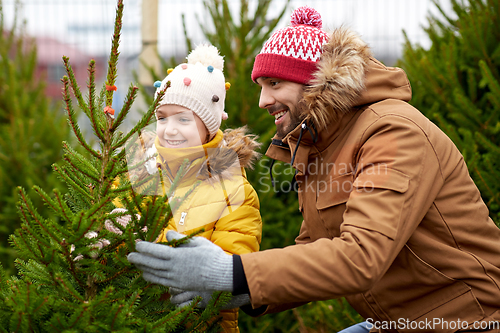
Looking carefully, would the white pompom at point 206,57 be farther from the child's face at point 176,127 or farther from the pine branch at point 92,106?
the pine branch at point 92,106

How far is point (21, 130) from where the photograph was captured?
369cm

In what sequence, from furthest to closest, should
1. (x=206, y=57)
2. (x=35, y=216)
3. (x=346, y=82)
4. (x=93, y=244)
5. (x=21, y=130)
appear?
(x=21, y=130) < (x=206, y=57) < (x=346, y=82) < (x=93, y=244) < (x=35, y=216)

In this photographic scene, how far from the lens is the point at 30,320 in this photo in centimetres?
122

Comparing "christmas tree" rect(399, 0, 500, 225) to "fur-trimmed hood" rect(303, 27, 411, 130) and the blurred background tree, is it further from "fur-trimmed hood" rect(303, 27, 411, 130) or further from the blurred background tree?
the blurred background tree

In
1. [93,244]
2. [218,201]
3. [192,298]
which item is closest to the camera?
[93,244]

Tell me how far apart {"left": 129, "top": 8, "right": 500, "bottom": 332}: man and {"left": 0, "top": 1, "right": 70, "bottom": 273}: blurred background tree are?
2670 millimetres

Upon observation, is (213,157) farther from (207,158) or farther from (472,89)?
(472,89)

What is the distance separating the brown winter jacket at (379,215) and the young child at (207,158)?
0.35 metres

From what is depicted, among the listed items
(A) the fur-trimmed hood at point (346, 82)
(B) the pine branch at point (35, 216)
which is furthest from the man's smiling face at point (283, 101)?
(B) the pine branch at point (35, 216)

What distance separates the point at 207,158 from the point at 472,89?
217 cm

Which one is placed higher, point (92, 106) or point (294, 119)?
point (92, 106)

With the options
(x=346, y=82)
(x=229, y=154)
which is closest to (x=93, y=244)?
(x=229, y=154)

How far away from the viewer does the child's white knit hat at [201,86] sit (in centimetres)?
218

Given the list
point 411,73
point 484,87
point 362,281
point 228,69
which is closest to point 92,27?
point 228,69
